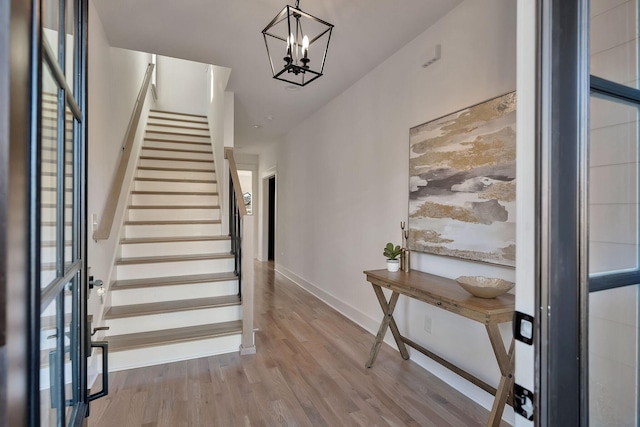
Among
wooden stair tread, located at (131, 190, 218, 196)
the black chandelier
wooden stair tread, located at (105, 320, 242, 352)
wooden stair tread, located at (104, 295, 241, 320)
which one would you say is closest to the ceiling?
the black chandelier

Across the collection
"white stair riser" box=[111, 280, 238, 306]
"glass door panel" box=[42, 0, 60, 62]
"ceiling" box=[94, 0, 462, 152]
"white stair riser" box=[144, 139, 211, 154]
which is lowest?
"white stair riser" box=[111, 280, 238, 306]

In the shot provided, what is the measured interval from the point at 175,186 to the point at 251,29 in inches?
108

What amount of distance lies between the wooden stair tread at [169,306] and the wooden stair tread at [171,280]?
0.17 m

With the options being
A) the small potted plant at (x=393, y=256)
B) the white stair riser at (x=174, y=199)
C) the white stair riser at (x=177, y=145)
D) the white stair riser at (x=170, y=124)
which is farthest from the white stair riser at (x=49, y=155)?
the white stair riser at (x=170, y=124)

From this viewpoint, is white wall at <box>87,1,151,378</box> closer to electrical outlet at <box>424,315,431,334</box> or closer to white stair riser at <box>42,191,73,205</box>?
white stair riser at <box>42,191,73,205</box>

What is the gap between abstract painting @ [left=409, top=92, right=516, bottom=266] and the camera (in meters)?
1.89

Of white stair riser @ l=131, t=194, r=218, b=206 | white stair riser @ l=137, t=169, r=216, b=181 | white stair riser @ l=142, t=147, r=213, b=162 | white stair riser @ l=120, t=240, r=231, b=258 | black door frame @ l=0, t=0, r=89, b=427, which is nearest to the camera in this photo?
black door frame @ l=0, t=0, r=89, b=427

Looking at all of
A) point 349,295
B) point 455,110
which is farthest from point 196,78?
point 455,110

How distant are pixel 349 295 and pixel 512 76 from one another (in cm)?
266

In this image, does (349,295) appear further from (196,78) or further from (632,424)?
(196,78)

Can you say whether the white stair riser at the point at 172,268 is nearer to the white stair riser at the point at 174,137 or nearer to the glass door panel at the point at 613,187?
the white stair riser at the point at 174,137

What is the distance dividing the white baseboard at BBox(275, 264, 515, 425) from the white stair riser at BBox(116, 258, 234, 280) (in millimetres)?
1399

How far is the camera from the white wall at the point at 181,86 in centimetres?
691

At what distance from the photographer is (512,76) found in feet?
6.14
